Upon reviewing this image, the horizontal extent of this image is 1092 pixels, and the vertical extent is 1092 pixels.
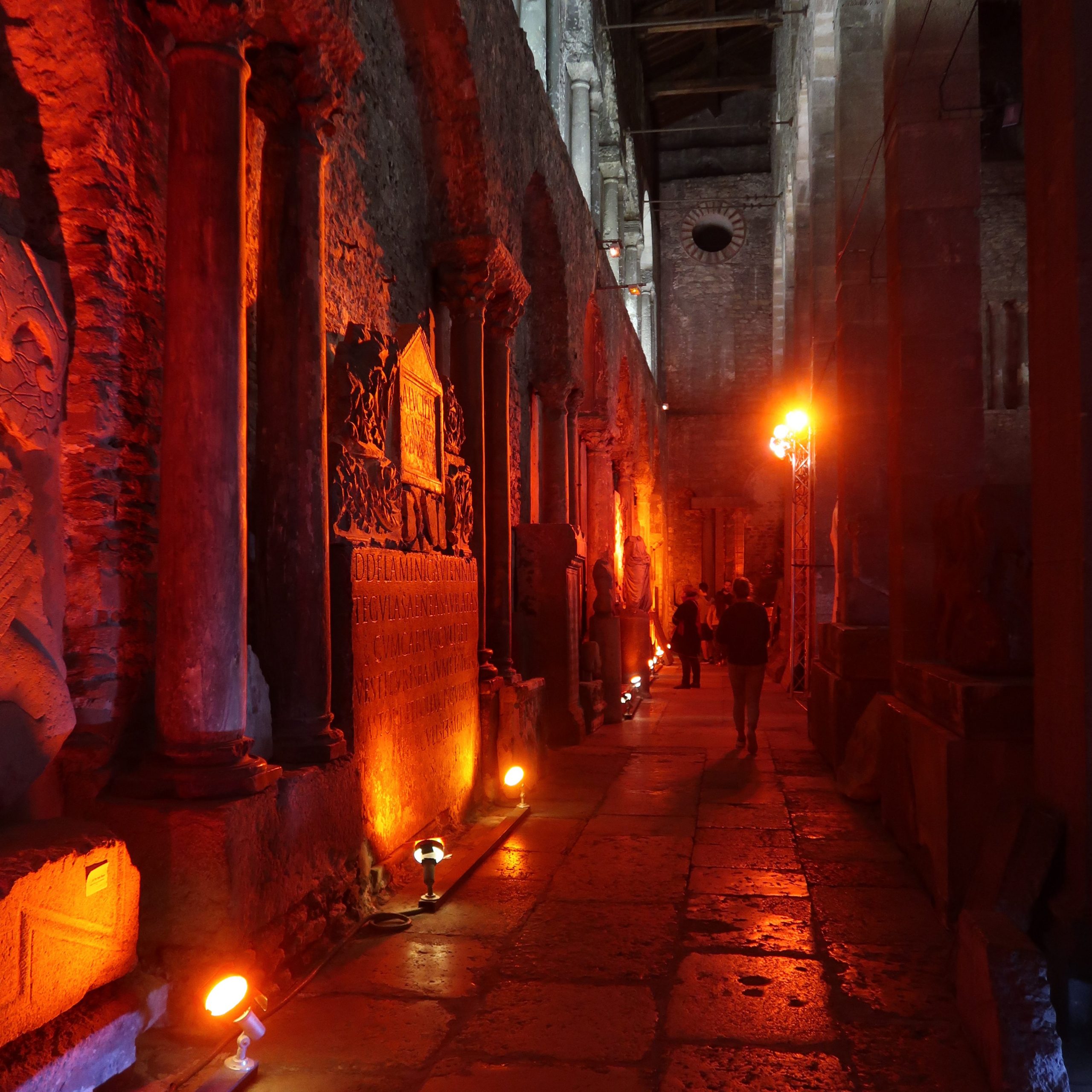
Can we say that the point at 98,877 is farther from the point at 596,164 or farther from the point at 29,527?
the point at 596,164

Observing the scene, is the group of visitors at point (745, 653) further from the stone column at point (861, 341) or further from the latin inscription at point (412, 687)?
the latin inscription at point (412, 687)

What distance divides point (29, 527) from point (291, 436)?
1322mm

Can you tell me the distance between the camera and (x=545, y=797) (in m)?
6.73

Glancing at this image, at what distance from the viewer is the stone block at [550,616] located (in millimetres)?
9070

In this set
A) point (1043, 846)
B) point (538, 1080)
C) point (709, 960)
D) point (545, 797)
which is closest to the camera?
point (538, 1080)

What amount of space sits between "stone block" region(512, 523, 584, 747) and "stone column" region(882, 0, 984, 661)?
348 centimetres

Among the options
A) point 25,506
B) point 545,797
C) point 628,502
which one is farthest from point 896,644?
point 628,502

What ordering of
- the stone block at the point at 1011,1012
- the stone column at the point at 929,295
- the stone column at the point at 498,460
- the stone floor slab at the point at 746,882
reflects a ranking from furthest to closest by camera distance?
the stone column at the point at 498,460
the stone column at the point at 929,295
the stone floor slab at the point at 746,882
the stone block at the point at 1011,1012

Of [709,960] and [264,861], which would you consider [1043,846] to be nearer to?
[709,960]

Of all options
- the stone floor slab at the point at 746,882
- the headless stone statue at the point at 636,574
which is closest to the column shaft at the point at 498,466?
the stone floor slab at the point at 746,882

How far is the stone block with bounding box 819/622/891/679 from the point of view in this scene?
7582 mm

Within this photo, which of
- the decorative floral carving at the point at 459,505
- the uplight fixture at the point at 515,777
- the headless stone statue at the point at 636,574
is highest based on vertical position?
the decorative floral carving at the point at 459,505

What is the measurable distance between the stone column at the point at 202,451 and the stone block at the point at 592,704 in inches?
260

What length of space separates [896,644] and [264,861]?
402cm
